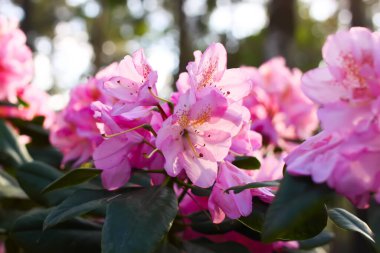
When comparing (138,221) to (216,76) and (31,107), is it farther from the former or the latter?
(31,107)

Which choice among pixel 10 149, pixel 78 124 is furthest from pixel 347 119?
pixel 10 149

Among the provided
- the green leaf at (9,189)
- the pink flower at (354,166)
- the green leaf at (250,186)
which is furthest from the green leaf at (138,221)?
the green leaf at (9,189)

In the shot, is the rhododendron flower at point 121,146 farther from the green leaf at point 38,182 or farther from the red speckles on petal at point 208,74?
the green leaf at point 38,182

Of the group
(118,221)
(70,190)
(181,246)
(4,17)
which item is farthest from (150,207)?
(4,17)

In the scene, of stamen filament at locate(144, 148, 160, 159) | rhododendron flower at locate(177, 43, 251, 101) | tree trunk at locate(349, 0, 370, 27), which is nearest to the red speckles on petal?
rhododendron flower at locate(177, 43, 251, 101)

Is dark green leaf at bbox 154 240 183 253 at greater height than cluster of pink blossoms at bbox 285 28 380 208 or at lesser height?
lesser

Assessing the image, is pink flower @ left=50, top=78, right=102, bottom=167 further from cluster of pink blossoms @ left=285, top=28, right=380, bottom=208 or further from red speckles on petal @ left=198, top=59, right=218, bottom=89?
cluster of pink blossoms @ left=285, top=28, right=380, bottom=208

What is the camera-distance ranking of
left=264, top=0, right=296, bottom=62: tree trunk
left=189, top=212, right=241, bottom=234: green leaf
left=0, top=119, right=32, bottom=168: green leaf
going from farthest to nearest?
left=264, top=0, right=296, bottom=62: tree trunk, left=0, top=119, right=32, bottom=168: green leaf, left=189, top=212, right=241, bottom=234: green leaf
